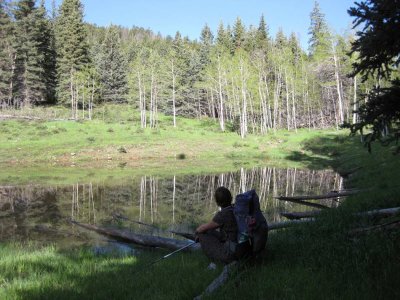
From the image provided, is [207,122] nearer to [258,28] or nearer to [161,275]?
[258,28]

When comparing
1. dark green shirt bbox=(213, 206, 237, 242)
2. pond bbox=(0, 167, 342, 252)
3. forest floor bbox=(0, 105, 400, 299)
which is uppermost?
dark green shirt bbox=(213, 206, 237, 242)

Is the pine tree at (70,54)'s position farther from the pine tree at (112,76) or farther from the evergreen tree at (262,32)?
the evergreen tree at (262,32)

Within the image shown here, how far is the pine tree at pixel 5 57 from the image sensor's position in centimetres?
6725

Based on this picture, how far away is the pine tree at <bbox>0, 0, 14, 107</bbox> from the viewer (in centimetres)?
6725

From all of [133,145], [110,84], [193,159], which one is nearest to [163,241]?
[193,159]

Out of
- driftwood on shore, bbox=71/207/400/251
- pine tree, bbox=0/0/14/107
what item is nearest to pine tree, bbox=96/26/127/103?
Answer: pine tree, bbox=0/0/14/107

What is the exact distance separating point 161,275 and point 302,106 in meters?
75.4

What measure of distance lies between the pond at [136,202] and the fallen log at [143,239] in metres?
0.26

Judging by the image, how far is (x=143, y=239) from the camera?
10062 millimetres

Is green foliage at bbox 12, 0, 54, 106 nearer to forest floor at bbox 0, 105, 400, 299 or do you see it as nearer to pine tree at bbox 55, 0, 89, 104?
pine tree at bbox 55, 0, 89, 104

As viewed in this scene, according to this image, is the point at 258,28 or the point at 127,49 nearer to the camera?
the point at 258,28

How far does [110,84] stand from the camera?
3487 inches

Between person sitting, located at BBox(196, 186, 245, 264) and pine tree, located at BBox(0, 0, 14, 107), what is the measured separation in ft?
223

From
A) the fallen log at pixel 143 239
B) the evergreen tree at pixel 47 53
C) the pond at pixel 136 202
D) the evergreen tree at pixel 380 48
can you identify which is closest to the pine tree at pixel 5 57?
the evergreen tree at pixel 47 53
